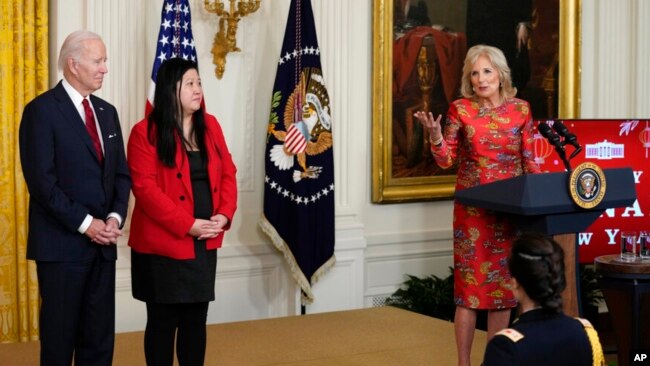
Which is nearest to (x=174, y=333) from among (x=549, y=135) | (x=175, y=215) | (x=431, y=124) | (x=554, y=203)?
(x=175, y=215)

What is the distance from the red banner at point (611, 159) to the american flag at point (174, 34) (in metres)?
2.62

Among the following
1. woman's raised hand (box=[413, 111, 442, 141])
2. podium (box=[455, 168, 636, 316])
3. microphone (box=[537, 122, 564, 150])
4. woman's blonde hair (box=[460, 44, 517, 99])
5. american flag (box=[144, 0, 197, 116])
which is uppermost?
american flag (box=[144, 0, 197, 116])

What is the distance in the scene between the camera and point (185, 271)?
462cm

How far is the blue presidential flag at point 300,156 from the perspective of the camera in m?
6.84

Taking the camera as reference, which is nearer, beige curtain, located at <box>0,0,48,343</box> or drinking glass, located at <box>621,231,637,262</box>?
drinking glass, located at <box>621,231,637,262</box>

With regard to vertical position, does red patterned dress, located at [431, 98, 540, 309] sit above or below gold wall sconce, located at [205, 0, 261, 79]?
below

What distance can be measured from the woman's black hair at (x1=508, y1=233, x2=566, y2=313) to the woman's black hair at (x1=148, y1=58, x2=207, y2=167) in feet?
6.72

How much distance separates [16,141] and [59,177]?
6.65 feet

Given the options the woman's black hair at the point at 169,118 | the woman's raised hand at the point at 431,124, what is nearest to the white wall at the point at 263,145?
the woman's black hair at the point at 169,118

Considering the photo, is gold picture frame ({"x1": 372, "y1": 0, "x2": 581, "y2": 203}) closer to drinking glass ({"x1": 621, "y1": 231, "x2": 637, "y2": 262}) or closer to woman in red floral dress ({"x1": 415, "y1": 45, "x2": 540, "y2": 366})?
drinking glass ({"x1": 621, "y1": 231, "x2": 637, "y2": 262})

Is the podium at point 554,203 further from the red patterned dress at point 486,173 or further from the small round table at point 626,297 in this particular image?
the small round table at point 626,297

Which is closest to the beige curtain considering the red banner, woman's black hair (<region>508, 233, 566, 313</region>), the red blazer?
the red blazer

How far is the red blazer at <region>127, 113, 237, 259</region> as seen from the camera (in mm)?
4578

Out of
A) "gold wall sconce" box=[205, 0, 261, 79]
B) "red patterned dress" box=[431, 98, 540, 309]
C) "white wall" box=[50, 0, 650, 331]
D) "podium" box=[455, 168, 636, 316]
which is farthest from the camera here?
"gold wall sconce" box=[205, 0, 261, 79]
